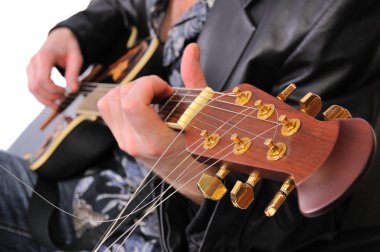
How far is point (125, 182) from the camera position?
31.9 inches

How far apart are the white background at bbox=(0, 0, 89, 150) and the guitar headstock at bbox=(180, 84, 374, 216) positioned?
115cm

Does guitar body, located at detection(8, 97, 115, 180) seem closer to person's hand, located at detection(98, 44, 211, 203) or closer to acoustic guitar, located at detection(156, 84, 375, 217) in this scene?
person's hand, located at detection(98, 44, 211, 203)

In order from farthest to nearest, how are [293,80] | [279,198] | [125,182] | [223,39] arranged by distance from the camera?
[125,182]
[223,39]
[293,80]
[279,198]

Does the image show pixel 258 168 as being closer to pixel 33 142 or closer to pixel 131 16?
pixel 131 16

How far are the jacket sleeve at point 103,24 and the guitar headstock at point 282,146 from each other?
65cm

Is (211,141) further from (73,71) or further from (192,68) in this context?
(73,71)

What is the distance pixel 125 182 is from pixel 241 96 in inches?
17.4

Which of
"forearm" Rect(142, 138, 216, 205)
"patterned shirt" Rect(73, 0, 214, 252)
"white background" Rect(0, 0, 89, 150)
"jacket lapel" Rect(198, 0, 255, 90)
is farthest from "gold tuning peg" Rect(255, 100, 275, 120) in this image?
"white background" Rect(0, 0, 89, 150)

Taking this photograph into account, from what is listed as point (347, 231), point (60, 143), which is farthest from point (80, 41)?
point (347, 231)

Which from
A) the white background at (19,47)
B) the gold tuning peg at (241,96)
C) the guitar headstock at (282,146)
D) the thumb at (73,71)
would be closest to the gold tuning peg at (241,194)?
the guitar headstock at (282,146)

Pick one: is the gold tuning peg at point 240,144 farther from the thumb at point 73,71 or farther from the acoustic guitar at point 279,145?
the thumb at point 73,71

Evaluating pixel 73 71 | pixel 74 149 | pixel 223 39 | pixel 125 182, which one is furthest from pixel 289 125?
pixel 73 71

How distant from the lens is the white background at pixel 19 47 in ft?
4.84

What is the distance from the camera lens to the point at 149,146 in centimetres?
50
